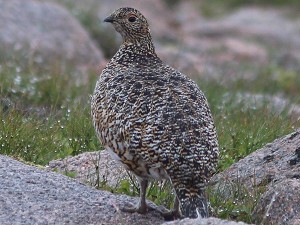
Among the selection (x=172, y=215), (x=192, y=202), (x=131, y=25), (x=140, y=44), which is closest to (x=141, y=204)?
(x=172, y=215)

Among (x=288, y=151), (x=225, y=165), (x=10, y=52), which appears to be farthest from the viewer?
(x=10, y=52)

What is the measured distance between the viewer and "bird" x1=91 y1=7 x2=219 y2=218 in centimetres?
575

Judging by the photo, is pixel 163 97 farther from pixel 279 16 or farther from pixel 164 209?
pixel 279 16

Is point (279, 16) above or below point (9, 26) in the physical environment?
above

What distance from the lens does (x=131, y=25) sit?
7.47 metres

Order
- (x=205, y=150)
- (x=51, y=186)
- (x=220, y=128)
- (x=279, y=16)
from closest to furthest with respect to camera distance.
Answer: (x=205, y=150) → (x=51, y=186) → (x=220, y=128) → (x=279, y=16)

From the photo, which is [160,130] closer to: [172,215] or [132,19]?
[172,215]

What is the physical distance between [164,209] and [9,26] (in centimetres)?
854

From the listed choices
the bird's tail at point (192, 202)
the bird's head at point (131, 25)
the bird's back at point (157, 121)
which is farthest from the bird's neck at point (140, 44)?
the bird's tail at point (192, 202)

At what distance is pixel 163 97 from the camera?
6160mm

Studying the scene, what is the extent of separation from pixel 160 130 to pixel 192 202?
0.49m

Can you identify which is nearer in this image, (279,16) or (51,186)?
(51,186)

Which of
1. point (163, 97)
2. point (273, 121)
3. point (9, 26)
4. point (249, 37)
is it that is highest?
point (249, 37)

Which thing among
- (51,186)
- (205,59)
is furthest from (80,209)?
(205,59)
